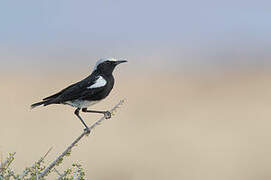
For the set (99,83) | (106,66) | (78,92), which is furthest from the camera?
(106,66)

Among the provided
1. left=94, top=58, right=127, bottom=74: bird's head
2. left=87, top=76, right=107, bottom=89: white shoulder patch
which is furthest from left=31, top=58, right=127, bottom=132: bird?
left=94, top=58, right=127, bottom=74: bird's head

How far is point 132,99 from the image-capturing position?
86.5 ft

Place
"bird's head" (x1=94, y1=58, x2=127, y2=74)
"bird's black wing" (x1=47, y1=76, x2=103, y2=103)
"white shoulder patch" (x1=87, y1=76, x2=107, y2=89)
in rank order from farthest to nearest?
"bird's head" (x1=94, y1=58, x2=127, y2=74) < "white shoulder patch" (x1=87, y1=76, x2=107, y2=89) < "bird's black wing" (x1=47, y1=76, x2=103, y2=103)

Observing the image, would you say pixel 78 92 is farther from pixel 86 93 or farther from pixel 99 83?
pixel 99 83

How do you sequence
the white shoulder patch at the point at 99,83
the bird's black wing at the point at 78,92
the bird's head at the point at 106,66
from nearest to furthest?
the bird's black wing at the point at 78,92 < the white shoulder patch at the point at 99,83 < the bird's head at the point at 106,66

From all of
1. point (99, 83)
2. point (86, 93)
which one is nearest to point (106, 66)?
point (99, 83)

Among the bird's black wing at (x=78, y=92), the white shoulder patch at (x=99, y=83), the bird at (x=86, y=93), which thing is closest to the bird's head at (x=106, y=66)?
the bird at (x=86, y=93)

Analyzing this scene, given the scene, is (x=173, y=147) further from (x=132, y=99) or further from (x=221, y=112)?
(x=132, y=99)

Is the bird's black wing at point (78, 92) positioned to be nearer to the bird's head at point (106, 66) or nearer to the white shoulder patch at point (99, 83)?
the white shoulder patch at point (99, 83)

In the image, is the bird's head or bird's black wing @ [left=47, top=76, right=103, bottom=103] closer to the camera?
bird's black wing @ [left=47, top=76, right=103, bottom=103]

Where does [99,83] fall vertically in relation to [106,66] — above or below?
below

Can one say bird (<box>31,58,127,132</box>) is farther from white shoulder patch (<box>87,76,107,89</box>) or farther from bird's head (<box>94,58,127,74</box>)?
bird's head (<box>94,58,127,74</box>)

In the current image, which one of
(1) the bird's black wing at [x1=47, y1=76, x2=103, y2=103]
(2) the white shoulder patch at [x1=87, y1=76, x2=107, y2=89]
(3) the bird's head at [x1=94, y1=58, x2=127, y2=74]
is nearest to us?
(1) the bird's black wing at [x1=47, y1=76, x2=103, y2=103]

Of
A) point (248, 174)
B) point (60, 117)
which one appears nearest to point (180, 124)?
point (60, 117)
